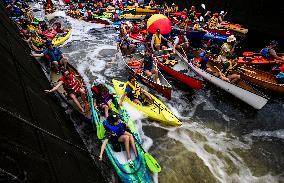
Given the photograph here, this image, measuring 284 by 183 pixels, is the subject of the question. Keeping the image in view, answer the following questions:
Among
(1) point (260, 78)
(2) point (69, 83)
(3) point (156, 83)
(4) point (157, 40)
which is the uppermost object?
(4) point (157, 40)

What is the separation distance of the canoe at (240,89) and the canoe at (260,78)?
1.15 meters

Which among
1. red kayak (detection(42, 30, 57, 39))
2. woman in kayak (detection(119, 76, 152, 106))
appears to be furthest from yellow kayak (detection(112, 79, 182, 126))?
red kayak (detection(42, 30, 57, 39))

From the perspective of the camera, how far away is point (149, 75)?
11.2 m

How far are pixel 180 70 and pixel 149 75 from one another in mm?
2436

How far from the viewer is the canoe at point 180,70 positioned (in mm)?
11415

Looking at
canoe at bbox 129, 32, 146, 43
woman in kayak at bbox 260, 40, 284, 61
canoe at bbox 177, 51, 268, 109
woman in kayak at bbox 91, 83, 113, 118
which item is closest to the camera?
woman in kayak at bbox 91, 83, 113, 118

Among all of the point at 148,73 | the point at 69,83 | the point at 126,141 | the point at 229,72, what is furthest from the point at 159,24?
the point at 126,141

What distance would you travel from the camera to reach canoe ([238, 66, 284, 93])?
1105 centimetres

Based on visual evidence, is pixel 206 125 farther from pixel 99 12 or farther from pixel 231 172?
pixel 99 12

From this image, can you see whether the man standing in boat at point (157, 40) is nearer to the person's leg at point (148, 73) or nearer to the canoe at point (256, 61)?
the person's leg at point (148, 73)

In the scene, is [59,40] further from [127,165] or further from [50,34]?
[127,165]

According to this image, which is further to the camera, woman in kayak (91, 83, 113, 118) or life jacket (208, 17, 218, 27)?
life jacket (208, 17, 218, 27)

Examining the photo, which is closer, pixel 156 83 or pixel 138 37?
pixel 156 83

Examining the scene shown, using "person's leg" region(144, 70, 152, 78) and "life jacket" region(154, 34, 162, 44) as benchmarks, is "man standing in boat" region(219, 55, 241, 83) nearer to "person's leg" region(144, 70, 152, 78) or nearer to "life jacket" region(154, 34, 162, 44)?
"person's leg" region(144, 70, 152, 78)
